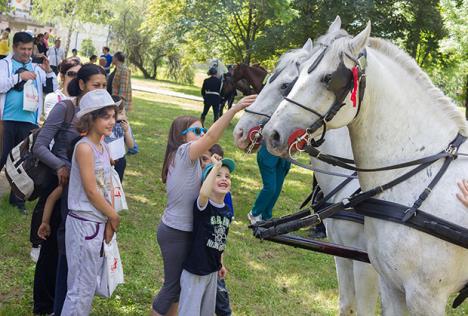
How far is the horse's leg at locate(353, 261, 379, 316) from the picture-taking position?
158 inches

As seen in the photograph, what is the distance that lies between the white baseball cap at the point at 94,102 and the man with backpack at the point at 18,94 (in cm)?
332

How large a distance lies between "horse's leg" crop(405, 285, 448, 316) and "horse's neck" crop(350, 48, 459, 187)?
0.64 metres

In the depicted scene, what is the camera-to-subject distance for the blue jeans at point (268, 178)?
295 inches

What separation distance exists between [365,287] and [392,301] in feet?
2.40

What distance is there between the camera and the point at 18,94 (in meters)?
6.75

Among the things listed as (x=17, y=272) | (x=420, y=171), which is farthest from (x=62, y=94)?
(x=420, y=171)

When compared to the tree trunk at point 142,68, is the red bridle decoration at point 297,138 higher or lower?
higher

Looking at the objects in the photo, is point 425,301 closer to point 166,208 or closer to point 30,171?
point 166,208

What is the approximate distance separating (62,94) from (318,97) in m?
3.45

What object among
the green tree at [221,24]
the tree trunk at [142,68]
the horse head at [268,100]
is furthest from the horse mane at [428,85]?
the tree trunk at [142,68]

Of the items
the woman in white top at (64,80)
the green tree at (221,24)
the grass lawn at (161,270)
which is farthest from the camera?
the green tree at (221,24)

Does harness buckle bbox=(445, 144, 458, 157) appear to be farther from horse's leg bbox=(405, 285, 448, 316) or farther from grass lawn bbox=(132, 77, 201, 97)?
grass lawn bbox=(132, 77, 201, 97)

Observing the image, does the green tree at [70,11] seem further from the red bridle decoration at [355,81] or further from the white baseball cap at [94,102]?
the red bridle decoration at [355,81]

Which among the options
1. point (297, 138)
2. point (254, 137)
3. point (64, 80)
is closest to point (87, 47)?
point (64, 80)
